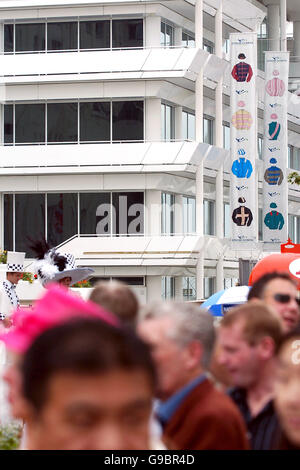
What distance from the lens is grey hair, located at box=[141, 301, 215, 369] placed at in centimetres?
326

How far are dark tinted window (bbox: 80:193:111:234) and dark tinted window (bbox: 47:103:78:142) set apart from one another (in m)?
2.15

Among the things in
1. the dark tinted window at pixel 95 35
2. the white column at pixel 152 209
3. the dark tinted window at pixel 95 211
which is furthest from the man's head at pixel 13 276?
the dark tinted window at pixel 95 35

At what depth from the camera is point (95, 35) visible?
4409cm

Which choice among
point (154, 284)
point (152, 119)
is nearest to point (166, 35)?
point (152, 119)

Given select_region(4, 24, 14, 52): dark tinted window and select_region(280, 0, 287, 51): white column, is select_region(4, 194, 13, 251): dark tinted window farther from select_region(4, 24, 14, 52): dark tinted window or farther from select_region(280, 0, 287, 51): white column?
select_region(280, 0, 287, 51): white column

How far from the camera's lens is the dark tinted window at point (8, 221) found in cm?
4403

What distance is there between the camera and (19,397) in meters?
2.47

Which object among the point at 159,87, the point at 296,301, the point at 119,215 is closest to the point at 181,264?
the point at 119,215

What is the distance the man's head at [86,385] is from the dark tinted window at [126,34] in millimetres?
42028

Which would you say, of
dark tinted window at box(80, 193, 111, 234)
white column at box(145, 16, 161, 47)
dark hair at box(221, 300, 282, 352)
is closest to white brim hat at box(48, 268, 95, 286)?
dark hair at box(221, 300, 282, 352)

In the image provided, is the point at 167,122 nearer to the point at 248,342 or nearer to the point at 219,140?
the point at 219,140

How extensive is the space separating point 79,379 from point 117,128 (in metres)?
42.0
